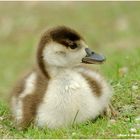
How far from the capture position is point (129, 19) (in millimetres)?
14938

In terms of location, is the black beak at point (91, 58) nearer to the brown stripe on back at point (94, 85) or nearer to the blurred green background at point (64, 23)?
the brown stripe on back at point (94, 85)

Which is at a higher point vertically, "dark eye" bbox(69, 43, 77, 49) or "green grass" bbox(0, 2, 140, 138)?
"dark eye" bbox(69, 43, 77, 49)

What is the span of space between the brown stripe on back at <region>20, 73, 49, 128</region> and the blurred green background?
6.92 m

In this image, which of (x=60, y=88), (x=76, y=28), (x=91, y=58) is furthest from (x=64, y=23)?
(x=60, y=88)

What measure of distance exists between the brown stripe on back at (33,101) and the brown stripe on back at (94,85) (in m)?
0.40

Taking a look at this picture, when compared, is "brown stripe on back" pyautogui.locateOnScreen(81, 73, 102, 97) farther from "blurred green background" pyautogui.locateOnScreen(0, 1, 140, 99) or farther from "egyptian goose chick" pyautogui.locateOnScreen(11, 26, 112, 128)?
"blurred green background" pyautogui.locateOnScreen(0, 1, 140, 99)

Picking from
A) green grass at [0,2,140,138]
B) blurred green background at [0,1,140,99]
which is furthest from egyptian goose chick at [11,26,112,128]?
blurred green background at [0,1,140,99]

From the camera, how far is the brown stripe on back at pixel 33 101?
213 inches

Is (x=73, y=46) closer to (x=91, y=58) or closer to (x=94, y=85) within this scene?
(x=91, y=58)

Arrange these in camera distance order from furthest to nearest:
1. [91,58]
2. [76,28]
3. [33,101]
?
1. [76,28]
2. [91,58]
3. [33,101]

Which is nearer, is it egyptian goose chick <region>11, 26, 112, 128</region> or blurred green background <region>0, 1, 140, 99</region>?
egyptian goose chick <region>11, 26, 112, 128</region>

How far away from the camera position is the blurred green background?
1336 cm

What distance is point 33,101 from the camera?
5426 millimetres

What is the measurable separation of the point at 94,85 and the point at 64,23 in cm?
954
